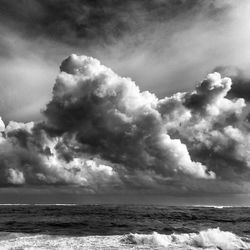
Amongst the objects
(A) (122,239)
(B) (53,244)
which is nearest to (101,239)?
(A) (122,239)

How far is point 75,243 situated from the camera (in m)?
31.2

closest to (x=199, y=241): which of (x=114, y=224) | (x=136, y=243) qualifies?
(x=136, y=243)

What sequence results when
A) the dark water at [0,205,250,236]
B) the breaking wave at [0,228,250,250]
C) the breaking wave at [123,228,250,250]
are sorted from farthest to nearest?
the dark water at [0,205,250,236] → the breaking wave at [123,228,250,250] → the breaking wave at [0,228,250,250]

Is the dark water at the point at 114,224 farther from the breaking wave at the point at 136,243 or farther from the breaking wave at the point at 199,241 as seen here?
the breaking wave at the point at 199,241

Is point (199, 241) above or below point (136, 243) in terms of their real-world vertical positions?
above

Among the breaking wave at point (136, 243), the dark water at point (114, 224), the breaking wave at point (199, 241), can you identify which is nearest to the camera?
the breaking wave at point (136, 243)

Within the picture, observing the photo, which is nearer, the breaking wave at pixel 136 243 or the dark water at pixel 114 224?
the breaking wave at pixel 136 243

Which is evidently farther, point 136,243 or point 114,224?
point 114,224

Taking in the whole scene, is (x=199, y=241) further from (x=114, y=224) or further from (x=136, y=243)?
(x=114, y=224)

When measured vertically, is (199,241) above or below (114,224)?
above

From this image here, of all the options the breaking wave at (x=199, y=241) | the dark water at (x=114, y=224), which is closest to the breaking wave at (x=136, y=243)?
the breaking wave at (x=199, y=241)

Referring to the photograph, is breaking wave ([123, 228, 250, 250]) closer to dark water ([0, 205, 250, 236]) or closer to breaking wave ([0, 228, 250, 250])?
breaking wave ([0, 228, 250, 250])

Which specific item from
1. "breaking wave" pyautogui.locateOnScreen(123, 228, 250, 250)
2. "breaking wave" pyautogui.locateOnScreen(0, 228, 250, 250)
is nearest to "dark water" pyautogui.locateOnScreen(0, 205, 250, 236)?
"breaking wave" pyautogui.locateOnScreen(0, 228, 250, 250)

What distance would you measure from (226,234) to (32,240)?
64.9 ft
